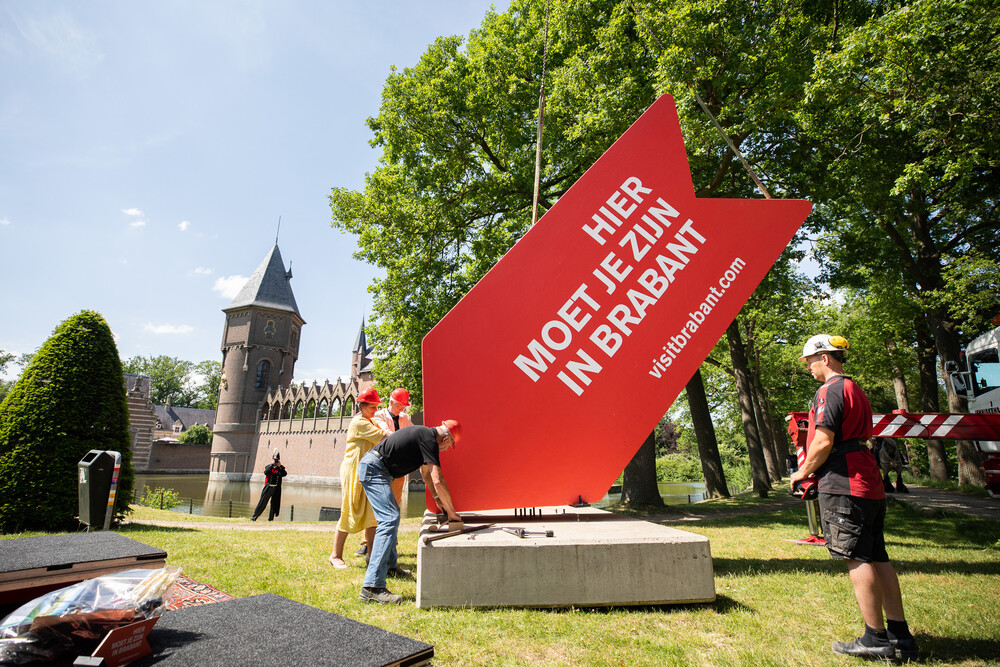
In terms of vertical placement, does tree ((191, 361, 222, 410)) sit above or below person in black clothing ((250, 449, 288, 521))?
above

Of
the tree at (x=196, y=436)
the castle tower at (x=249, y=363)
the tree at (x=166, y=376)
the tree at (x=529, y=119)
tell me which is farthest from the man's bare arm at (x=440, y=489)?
the tree at (x=166, y=376)

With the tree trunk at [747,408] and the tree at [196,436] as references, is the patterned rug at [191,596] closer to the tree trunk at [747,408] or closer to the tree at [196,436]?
the tree trunk at [747,408]

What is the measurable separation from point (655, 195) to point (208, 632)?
16.6 feet

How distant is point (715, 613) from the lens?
369 cm

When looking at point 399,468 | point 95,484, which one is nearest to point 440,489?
point 399,468

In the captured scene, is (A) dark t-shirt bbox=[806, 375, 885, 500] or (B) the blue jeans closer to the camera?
(A) dark t-shirt bbox=[806, 375, 885, 500]

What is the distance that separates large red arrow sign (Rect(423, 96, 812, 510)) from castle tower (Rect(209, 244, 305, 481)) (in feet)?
194

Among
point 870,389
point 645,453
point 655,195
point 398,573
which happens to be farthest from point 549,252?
point 870,389

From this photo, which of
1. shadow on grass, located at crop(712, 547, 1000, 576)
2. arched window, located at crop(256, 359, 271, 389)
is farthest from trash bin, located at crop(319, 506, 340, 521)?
arched window, located at crop(256, 359, 271, 389)

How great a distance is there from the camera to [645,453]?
12.7 meters

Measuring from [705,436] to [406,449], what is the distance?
498 inches

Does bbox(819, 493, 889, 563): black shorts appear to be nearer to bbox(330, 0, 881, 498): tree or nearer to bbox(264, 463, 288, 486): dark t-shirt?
bbox(330, 0, 881, 498): tree

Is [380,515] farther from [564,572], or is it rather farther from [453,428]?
[564,572]

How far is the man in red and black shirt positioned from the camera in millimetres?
2955
